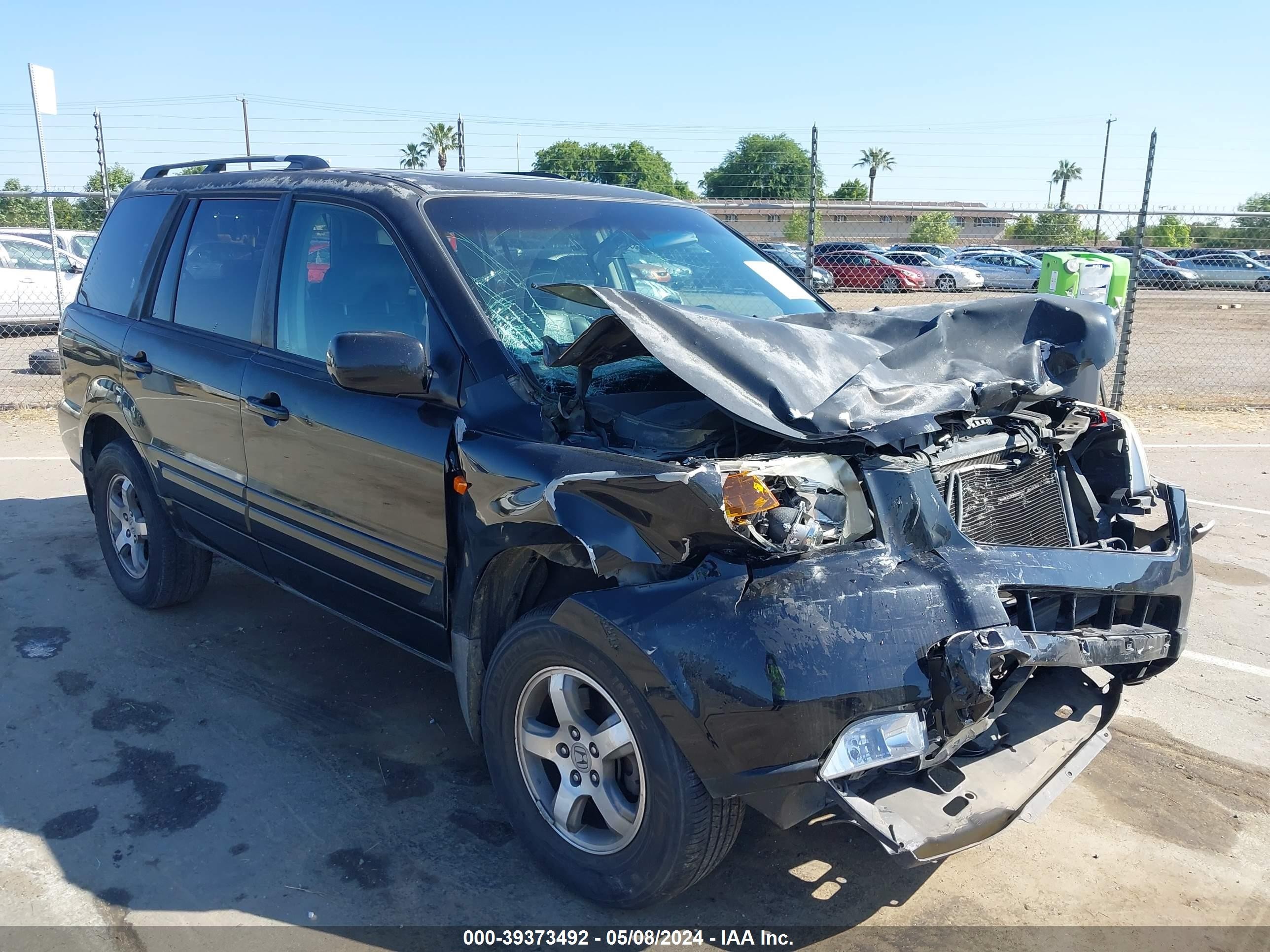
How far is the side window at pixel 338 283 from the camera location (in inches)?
129

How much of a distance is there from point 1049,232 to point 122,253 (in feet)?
74.4

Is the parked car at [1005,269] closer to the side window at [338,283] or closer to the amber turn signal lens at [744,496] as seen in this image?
the side window at [338,283]

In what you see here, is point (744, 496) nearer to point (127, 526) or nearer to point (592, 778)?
point (592, 778)

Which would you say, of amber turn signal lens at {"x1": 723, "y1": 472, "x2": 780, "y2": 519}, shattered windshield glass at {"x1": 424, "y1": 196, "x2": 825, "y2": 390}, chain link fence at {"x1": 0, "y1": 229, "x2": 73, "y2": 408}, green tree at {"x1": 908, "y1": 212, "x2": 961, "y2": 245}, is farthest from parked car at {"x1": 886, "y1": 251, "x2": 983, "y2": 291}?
amber turn signal lens at {"x1": 723, "y1": 472, "x2": 780, "y2": 519}

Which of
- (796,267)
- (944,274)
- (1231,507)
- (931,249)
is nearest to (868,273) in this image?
(944,274)

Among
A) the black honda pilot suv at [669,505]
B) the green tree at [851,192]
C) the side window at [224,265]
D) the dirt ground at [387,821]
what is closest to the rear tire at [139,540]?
the dirt ground at [387,821]

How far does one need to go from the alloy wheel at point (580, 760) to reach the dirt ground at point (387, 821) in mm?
234

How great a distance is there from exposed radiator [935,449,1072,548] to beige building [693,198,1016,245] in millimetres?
1984

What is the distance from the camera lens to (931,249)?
3588cm

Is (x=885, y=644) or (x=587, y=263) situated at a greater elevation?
(x=587, y=263)

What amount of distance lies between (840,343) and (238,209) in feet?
8.70

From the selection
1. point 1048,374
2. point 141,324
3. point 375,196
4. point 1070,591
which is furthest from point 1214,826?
point 141,324

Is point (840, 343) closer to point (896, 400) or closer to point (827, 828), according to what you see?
point (896, 400)

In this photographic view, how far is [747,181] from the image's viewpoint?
924 inches
